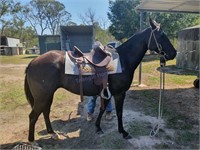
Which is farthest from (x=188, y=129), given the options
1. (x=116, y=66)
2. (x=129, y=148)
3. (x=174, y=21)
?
(x=174, y=21)

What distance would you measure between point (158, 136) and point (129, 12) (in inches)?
617

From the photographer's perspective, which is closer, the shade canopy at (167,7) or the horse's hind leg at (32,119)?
the horse's hind leg at (32,119)

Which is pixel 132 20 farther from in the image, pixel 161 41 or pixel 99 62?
pixel 99 62

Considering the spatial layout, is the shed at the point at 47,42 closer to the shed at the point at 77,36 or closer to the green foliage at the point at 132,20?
the shed at the point at 77,36

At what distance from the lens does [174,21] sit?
16156 millimetres

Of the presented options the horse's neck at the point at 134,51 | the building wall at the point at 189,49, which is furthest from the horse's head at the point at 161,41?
the building wall at the point at 189,49

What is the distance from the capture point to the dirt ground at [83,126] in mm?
2789

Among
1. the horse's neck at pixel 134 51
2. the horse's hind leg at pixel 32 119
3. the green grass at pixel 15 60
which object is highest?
the horse's neck at pixel 134 51

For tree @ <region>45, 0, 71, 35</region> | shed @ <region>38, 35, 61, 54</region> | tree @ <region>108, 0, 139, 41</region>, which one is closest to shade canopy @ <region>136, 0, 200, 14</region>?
tree @ <region>108, 0, 139, 41</region>

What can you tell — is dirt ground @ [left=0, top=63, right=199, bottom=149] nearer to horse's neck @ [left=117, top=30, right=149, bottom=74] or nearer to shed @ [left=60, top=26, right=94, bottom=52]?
horse's neck @ [left=117, top=30, right=149, bottom=74]

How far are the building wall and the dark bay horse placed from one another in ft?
23.8

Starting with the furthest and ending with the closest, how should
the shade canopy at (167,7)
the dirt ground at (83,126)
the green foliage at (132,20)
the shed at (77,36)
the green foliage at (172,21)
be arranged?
1. the green foliage at (132,20)
2. the green foliage at (172,21)
3. the shed at (77,36)
4. the shade canopy at (167,7)
5. the dirt ground at (83,126)

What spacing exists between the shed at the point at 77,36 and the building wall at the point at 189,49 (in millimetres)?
5096

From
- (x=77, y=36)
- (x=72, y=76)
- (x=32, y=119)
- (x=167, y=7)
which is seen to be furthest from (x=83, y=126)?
(x=77, y=36)
